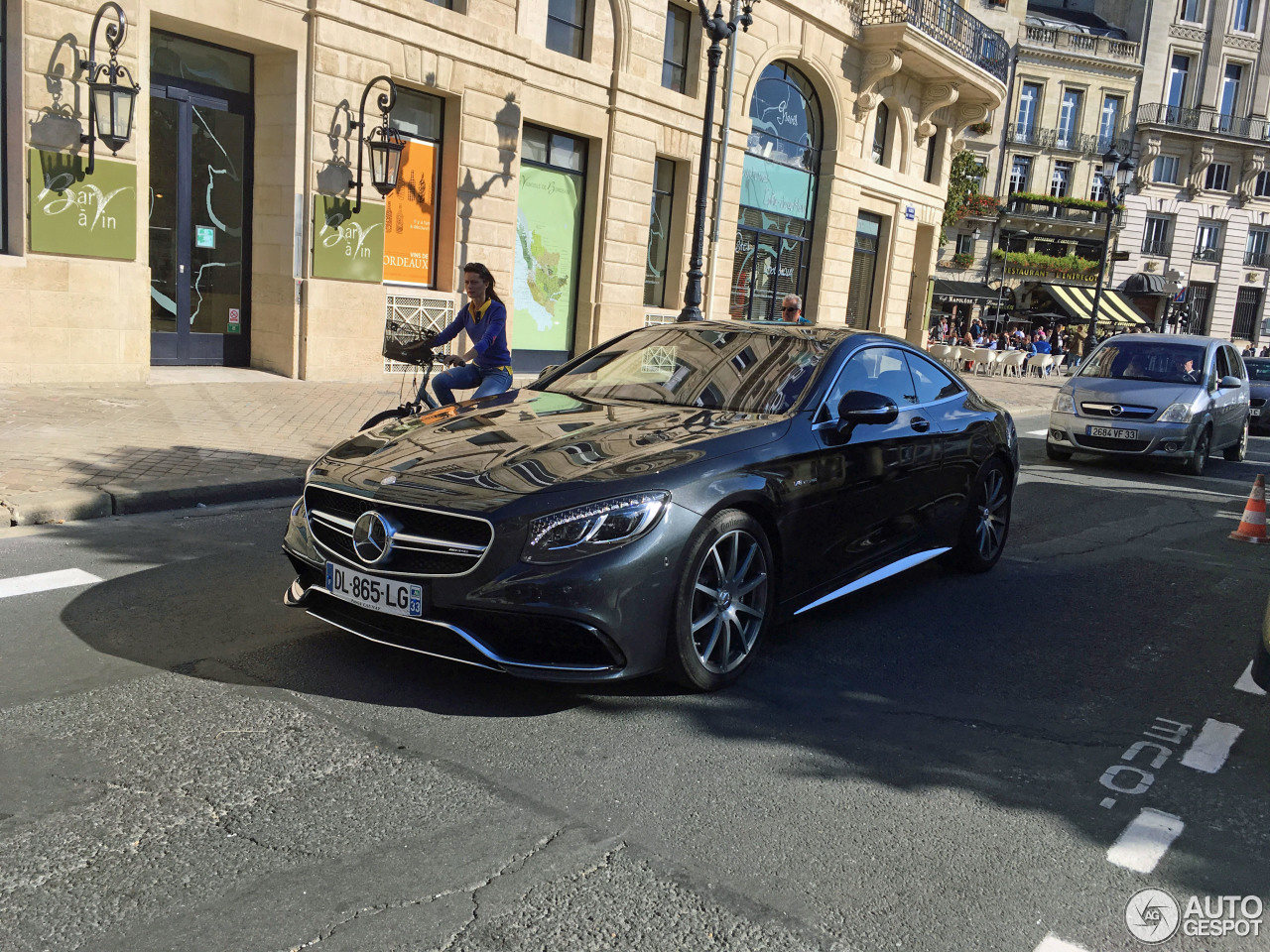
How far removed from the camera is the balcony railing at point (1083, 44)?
5356 centimetres

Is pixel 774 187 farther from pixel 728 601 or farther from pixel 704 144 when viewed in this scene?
pixel 728 601

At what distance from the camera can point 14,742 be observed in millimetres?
3467

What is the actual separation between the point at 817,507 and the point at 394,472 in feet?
6.07

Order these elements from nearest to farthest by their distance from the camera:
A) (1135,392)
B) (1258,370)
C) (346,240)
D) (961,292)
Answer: (1135,392) < (346,240) < (1258,370) < (961,292)

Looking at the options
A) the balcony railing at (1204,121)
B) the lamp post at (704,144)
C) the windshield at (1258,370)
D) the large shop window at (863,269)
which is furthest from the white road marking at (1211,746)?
the balcony railing at (1204,121)

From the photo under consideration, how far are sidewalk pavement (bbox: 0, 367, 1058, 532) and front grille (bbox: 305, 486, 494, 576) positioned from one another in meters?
3.45

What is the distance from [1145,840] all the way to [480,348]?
6250 millimetres

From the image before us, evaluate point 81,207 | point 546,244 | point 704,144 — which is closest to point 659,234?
point 546,244

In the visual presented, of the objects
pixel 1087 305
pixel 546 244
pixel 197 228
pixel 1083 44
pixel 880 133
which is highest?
pixel 1083 44

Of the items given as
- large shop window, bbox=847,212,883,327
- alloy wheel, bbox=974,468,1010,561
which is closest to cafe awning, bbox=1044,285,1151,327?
large shop window, bbox=847,212,883,327

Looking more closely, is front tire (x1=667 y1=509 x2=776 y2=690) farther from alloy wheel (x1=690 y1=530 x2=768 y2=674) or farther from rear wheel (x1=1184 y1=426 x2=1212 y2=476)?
rear wheel (x1=1184 y1=426 x2=1212 y2=476)

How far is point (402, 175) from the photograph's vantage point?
1550 centimetres

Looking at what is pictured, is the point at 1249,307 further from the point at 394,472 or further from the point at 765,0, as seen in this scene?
the point at 394,472

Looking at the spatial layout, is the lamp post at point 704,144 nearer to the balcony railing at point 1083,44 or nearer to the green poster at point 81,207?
the green poster at point 81,207
